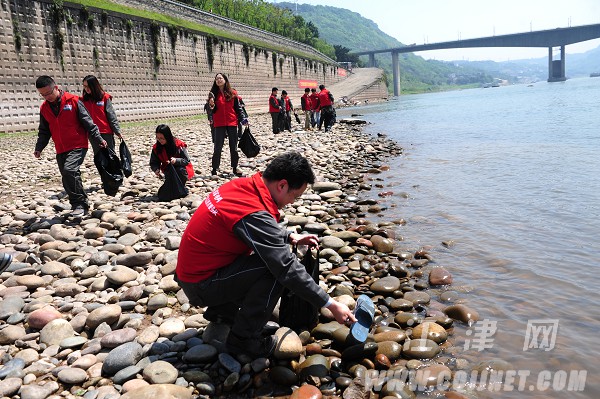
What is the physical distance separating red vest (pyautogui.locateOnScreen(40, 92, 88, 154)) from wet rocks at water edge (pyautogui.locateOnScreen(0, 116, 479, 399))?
1.07m

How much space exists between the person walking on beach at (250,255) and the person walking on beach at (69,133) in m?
4.03

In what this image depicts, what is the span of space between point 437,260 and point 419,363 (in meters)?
2.25

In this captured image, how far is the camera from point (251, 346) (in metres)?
3.05

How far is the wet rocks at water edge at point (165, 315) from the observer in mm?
2924

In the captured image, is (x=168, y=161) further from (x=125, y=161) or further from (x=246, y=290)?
(x=246, y=290)

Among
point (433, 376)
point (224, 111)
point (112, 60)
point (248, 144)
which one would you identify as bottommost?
point (433, 376)

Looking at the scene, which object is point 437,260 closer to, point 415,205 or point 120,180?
point 415,205

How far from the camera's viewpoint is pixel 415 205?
7.90 m

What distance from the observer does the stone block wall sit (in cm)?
1983

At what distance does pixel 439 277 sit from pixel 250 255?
8.18 ft

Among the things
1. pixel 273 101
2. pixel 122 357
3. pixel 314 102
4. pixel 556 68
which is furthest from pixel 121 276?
pixel 556 68

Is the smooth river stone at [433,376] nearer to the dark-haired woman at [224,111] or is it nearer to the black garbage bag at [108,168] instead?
the black garbage bag at [108,168]

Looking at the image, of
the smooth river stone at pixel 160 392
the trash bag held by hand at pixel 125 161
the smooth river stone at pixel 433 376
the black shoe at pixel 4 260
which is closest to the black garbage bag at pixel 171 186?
the trash bag held by hand at pixel 125 161

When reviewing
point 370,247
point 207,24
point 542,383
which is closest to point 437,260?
point 370,247
